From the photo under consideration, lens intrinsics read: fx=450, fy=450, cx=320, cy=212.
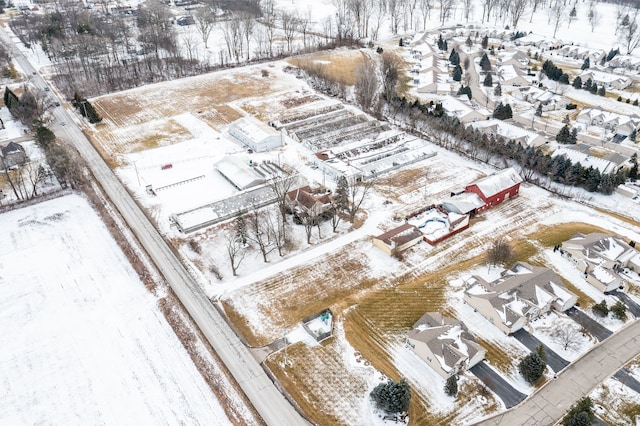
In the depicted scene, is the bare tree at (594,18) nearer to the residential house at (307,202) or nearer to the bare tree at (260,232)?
the residential house at (307,202)

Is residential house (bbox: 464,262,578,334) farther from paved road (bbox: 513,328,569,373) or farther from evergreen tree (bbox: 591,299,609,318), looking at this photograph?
evergreen tree (bbox: 591,299,609,318)

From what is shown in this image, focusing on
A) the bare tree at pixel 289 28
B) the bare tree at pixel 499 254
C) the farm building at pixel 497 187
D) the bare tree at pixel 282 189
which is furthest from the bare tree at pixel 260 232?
the bare tree at pixel 289 28

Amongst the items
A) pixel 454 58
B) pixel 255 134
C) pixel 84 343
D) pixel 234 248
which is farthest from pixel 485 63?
pixel 84 343

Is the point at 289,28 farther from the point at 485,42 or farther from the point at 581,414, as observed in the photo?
the point at 581,414

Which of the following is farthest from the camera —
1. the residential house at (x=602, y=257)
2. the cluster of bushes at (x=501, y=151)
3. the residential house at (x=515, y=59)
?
the residential house at (x=515, y=59)

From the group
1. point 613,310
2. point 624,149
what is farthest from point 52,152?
point 624,149

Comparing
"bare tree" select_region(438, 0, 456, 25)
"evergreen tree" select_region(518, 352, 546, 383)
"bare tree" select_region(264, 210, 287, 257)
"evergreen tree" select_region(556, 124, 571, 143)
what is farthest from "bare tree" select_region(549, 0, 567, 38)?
"evergreen tree" select_region(518, 352, 546, 383)
